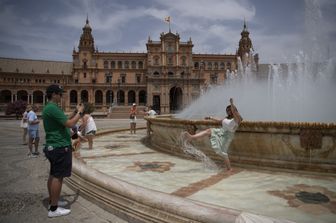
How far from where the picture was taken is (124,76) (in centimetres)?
8262

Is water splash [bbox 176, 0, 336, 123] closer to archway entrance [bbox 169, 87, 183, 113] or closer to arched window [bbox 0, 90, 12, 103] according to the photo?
archway entrance [bbox 169, 87, 183, 113]

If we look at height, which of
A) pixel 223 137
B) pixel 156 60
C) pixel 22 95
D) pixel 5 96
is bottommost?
pixel 223 137

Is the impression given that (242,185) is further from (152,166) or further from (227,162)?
(152,166)

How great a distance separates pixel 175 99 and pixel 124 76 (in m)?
16.6

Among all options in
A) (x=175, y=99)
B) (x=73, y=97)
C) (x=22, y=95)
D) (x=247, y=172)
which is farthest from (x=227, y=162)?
(x=22, y=95)

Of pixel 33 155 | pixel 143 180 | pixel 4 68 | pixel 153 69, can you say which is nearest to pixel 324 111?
pixel 143 180

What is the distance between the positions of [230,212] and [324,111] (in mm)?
7168

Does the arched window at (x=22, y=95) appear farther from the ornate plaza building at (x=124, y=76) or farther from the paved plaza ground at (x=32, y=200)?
the paved plaza ground at (x=32, y=200)

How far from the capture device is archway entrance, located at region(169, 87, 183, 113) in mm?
74675

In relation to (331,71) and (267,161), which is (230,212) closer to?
(267,161)

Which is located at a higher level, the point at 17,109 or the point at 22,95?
the point at 22,95

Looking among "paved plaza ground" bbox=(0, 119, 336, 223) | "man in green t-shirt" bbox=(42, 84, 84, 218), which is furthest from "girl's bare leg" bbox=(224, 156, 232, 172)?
"man in green t-shirt" bbox=(42, 84, 84, 218)

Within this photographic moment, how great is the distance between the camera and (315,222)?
3.14 m

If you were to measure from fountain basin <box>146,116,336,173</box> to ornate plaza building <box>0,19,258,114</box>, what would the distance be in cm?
6319
